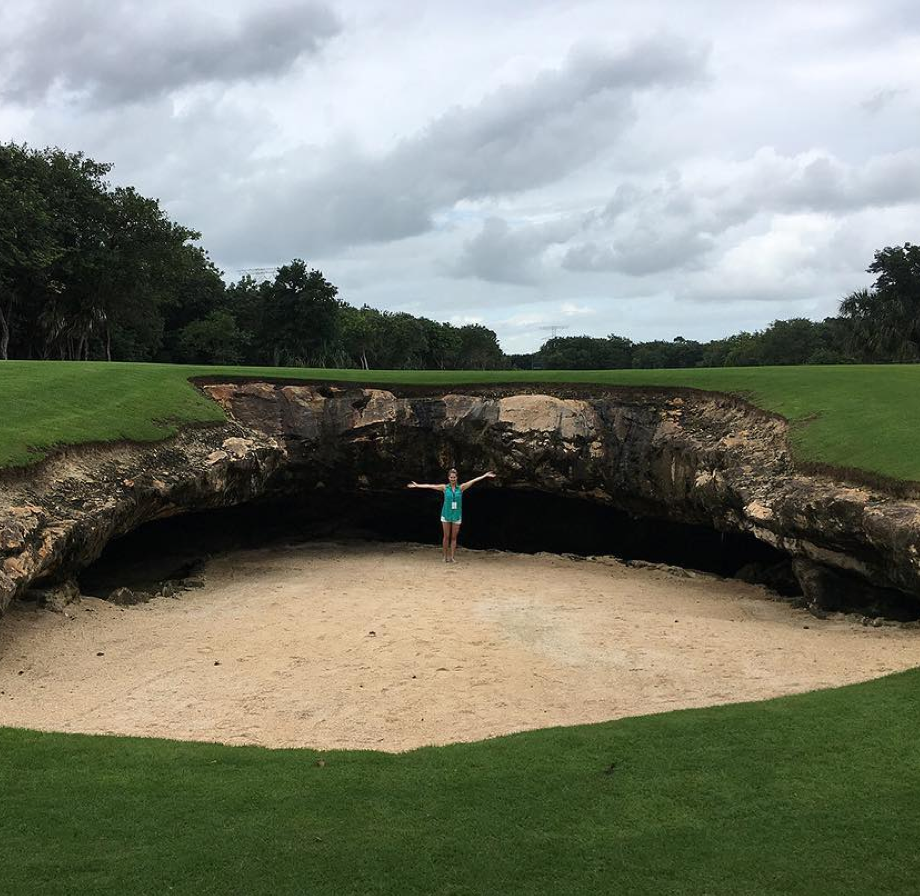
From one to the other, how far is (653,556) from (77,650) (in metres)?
14.7

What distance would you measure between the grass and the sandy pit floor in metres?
1.30

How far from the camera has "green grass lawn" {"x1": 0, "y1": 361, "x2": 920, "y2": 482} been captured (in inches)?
531

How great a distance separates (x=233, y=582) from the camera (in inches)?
654

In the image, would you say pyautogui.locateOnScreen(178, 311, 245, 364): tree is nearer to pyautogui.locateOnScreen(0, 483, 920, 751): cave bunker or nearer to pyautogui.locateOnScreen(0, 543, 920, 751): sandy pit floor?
pyautogui.locateOnScreen(0, 483, 920, 751): cave bunker

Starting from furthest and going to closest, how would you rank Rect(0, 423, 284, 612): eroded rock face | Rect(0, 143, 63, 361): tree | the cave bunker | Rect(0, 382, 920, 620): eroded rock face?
Rect(0, 143, 63, 361): tree
Rect(0, 382, 920, 620): eroded rock face
Rect(0, 423, 284, 612): eroded rock face
the cave bunker

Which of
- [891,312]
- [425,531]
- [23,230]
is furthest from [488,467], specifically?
[891,312]

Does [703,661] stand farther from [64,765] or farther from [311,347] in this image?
[311,347]

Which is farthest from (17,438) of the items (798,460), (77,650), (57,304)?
(57,304)

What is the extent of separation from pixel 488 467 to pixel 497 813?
15229mm

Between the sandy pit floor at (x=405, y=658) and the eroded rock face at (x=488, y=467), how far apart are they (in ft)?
4.08

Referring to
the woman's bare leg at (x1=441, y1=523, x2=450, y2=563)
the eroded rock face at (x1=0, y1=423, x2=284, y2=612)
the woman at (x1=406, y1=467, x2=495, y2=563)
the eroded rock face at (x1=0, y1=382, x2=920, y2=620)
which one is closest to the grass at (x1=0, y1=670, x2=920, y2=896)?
the eroded rock face at (x1=0, y1=423, x2=284, y2=612)

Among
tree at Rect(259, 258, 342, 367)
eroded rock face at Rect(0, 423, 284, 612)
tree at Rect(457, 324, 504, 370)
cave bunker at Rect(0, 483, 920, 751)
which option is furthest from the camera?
tree at Rect(457, 324, 504, 370)

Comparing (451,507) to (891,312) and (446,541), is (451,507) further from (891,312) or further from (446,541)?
(891,312)

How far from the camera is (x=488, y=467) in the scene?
67.8 feet
